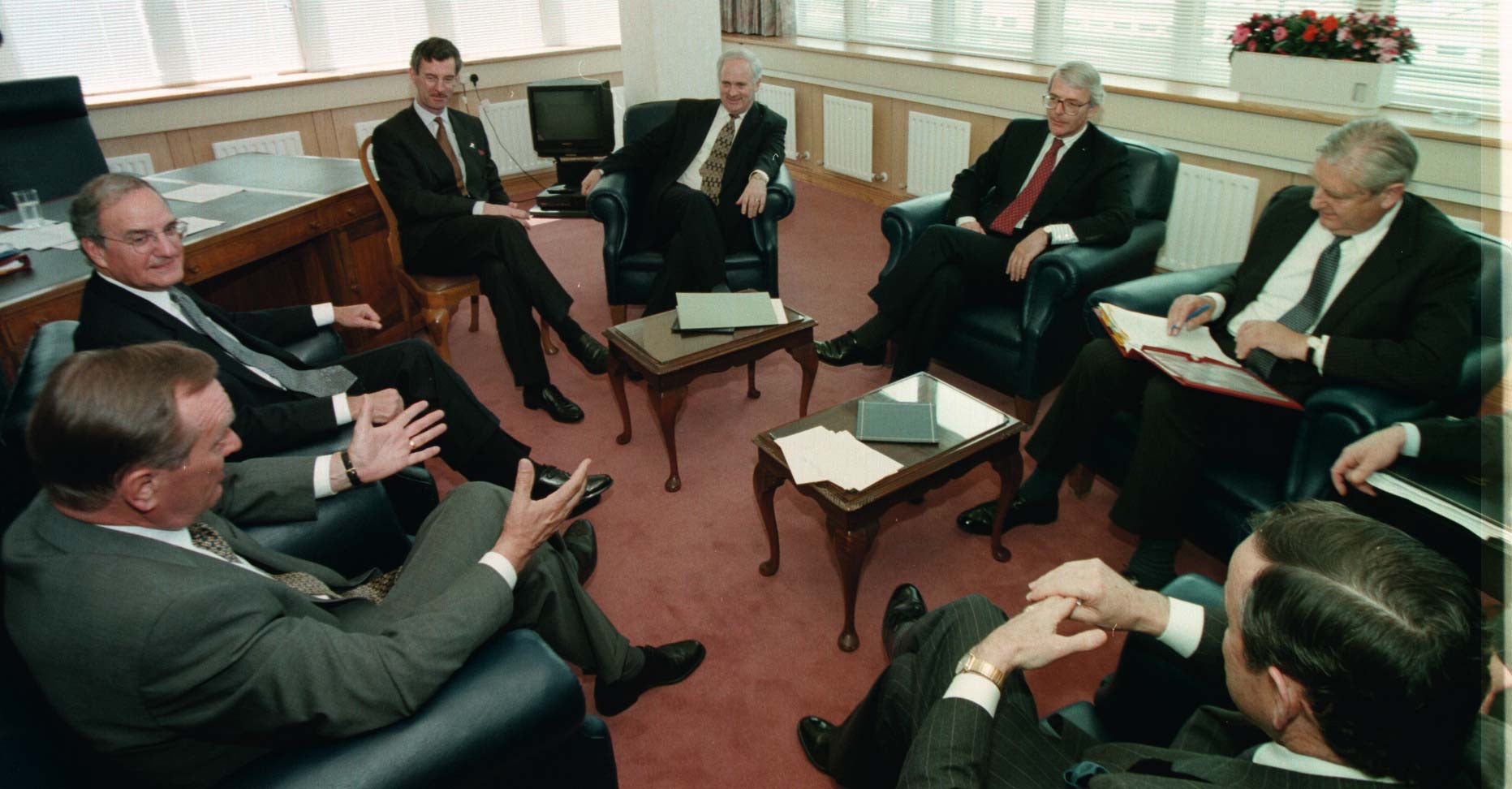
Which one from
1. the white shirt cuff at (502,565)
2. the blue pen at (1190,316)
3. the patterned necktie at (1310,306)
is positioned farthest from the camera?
the blue pen at (1190,316)

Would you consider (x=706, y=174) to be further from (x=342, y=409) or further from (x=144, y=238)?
(x=144, y=238)

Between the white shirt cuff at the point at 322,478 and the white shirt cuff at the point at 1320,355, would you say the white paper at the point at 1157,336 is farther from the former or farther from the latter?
the white shirt cuff at the point at 322,478

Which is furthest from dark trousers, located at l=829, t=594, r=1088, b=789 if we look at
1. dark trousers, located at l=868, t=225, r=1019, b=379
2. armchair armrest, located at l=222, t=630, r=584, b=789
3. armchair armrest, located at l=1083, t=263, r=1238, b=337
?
dark trousers, located at l=868, t=225, r=1019, b=379

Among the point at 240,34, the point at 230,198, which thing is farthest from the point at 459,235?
the point at 240,34

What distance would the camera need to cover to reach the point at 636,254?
3662 mm

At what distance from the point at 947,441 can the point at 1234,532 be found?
733 mm

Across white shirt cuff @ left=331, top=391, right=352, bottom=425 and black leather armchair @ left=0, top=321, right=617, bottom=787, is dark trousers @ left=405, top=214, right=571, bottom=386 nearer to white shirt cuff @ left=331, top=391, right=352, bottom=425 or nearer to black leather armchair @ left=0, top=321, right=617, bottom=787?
white shirt cuff @ left=331, top=391, right=352, bottom=425

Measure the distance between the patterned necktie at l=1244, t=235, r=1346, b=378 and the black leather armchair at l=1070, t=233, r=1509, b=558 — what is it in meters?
0.22

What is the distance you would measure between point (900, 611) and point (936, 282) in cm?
143

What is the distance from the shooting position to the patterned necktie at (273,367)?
86.1 inches

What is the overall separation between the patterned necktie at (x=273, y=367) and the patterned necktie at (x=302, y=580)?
2.72 feet

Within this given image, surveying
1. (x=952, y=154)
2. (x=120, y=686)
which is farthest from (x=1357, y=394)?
(x=952, y=154)

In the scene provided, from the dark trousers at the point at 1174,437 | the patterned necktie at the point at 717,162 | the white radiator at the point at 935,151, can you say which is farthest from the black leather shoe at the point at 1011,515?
the white radiator at the point at 935,151

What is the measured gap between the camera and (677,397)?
2.61 metres
